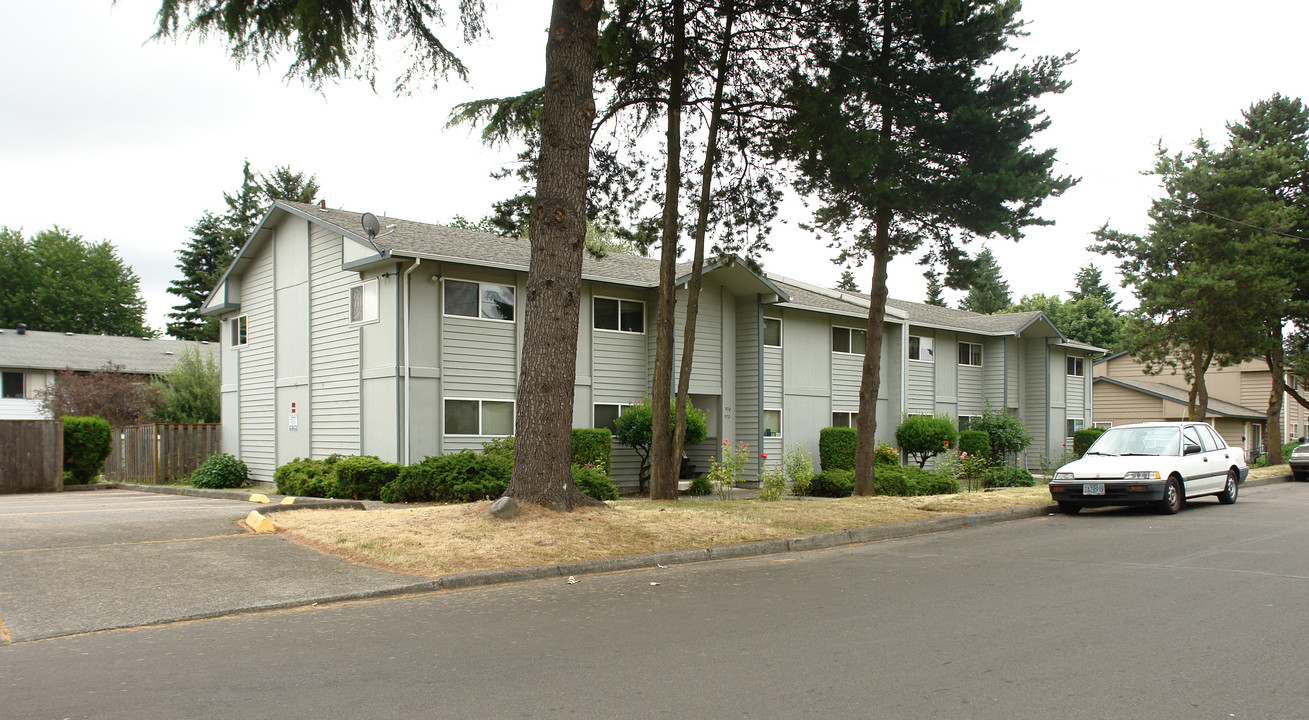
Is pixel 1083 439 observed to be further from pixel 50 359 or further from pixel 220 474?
pixel 50 359

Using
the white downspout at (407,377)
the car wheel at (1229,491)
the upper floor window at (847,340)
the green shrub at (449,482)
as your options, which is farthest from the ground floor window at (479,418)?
the car wheel at (1229,491)

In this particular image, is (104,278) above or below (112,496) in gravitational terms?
above

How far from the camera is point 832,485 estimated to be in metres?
23.1

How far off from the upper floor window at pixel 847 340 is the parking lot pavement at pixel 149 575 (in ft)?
67.8

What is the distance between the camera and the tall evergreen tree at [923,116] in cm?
1659

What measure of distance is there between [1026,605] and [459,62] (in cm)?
1143

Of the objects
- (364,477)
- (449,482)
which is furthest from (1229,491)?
(364,477)

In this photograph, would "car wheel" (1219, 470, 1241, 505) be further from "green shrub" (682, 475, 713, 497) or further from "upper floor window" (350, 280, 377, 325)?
"upper floor window" (350, 280, 377, 325)

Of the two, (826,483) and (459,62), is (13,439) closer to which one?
(459,62)

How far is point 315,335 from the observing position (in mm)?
22266

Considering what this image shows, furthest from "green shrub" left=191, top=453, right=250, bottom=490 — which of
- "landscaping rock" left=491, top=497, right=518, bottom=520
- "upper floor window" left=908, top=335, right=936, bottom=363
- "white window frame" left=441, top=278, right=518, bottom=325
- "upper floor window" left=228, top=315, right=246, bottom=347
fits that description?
"upper floor window" left=908, top=335, right=936, bottom=363

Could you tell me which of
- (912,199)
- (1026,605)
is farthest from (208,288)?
(1026,605)

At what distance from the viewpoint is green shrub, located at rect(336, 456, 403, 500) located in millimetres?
17375

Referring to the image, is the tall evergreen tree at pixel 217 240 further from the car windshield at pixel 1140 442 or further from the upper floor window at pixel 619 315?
the car windshield at pixel 1140 442
